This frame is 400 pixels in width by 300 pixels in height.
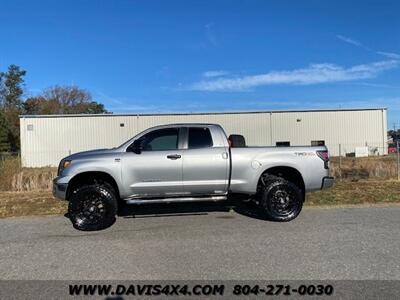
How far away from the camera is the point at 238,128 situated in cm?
5200

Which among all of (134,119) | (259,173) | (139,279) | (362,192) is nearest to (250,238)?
(259,173)

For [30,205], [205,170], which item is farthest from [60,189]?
[30,205]

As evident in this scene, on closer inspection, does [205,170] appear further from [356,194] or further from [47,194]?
[47,194]

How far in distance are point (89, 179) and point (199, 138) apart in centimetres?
237

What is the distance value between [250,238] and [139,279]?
8.70ft

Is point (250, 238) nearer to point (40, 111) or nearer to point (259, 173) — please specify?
point (259, 173)

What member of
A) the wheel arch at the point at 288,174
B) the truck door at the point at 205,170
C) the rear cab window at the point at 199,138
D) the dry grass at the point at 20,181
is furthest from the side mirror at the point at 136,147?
the dry grass at the point at 20,181

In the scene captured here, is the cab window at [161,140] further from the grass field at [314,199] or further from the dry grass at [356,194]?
the dry grass at [356,194]

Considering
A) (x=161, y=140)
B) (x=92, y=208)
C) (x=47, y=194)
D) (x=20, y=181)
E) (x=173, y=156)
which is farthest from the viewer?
(x=20, y=181)

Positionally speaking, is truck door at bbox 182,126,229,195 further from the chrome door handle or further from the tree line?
the tree line

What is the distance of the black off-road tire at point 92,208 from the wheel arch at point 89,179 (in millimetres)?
325

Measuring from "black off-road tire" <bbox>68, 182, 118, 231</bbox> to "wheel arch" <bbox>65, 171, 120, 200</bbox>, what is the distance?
325 mm

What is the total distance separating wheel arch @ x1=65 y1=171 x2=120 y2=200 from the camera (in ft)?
30.4

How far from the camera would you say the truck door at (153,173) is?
9.24 metres
